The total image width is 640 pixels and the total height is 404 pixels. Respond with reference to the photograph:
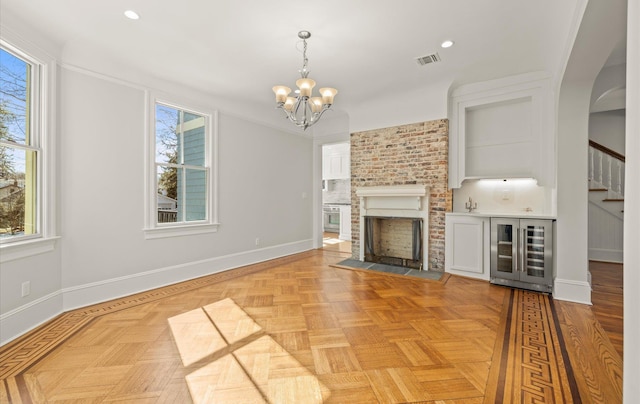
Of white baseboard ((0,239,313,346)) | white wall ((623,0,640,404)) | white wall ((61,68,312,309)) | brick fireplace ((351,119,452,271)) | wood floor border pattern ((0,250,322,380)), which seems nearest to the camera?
white wall ((623,0,640,404))

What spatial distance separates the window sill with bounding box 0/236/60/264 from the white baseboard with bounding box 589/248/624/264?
792 centimetres

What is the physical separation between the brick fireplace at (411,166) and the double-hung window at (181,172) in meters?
2.52

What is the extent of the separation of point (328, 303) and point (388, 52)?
2966mm

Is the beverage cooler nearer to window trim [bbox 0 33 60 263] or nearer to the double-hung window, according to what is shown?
the double-hung window

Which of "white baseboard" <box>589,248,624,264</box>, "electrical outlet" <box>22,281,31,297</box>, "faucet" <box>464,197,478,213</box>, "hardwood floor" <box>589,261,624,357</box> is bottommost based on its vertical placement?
"hardwood floor" <box>589,261,624,357</box>

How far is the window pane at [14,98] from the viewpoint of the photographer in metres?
2.48

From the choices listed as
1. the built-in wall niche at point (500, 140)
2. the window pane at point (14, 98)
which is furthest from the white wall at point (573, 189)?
the window pane at point (14, 98)

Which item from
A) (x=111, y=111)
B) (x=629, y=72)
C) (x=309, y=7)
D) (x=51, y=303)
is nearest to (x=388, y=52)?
(x=309, y=7)

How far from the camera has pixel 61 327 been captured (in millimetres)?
2625

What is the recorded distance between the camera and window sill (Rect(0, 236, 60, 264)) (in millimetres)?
2357

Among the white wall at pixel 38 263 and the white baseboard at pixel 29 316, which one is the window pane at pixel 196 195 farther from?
the white baseboard at pixel 29 316

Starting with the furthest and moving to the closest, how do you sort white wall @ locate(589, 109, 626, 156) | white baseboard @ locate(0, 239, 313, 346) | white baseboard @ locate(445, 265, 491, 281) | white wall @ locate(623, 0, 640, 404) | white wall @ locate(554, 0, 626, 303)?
white wall @ locate(589, 109, 626, 156), white baseboard @ locate(445, 265, 491, 281), white wall @ locate(554, 0, 626, 303), white baseboard @ locate(0, 239, 313, 346), white wall @ locate(623, 0, 640, 404)

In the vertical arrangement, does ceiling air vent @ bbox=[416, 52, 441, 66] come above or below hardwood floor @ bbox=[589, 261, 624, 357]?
above

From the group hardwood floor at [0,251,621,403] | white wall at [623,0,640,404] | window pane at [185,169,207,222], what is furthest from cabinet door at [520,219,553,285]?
window pane at [185,169,207,222]
